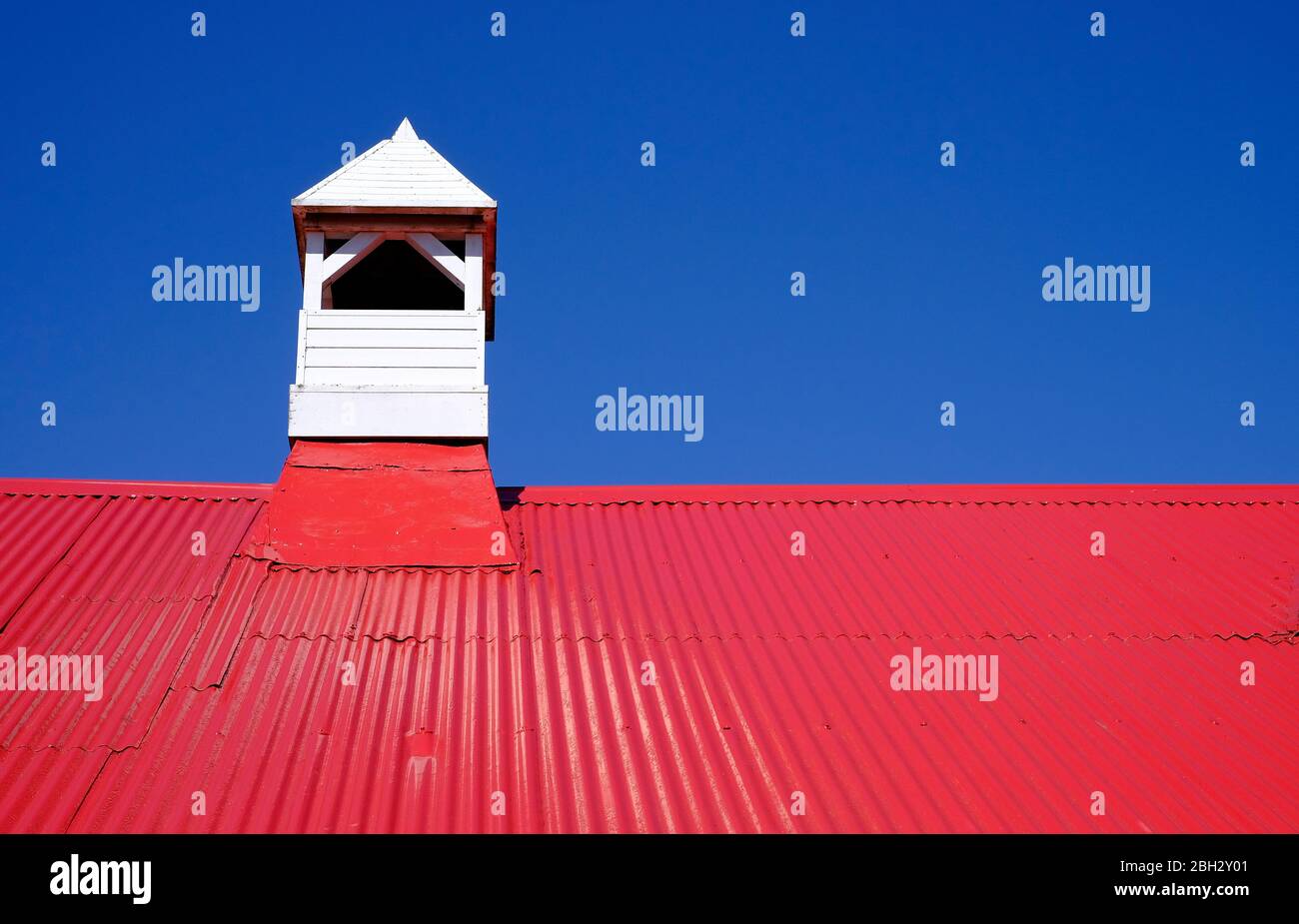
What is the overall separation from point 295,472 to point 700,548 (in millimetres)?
3340

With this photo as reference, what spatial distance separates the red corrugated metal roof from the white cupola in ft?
3.76

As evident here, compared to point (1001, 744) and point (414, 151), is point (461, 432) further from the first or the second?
point (1001, 744)

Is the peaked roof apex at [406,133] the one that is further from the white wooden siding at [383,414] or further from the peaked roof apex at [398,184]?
the white wooden siding at [383,414]

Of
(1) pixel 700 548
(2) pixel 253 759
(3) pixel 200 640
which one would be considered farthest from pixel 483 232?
(2) pixel 253 759

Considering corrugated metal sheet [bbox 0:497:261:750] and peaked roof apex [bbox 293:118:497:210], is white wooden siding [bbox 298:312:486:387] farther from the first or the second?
corrugated metal sheet [bbox 0:497:261:750]

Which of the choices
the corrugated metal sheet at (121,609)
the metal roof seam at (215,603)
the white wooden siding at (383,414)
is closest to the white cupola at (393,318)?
the white wooden siding at (383,414)

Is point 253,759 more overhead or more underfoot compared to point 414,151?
more underfoot

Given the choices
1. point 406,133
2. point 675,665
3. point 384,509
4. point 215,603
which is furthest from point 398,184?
Answer: point 675,665

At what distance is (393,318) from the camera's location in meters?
10.5

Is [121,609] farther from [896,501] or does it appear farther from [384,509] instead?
[896,501]

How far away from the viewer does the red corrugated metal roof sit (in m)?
6.71

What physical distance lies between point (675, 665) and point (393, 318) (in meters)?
4.19

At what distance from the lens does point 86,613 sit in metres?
8.52
